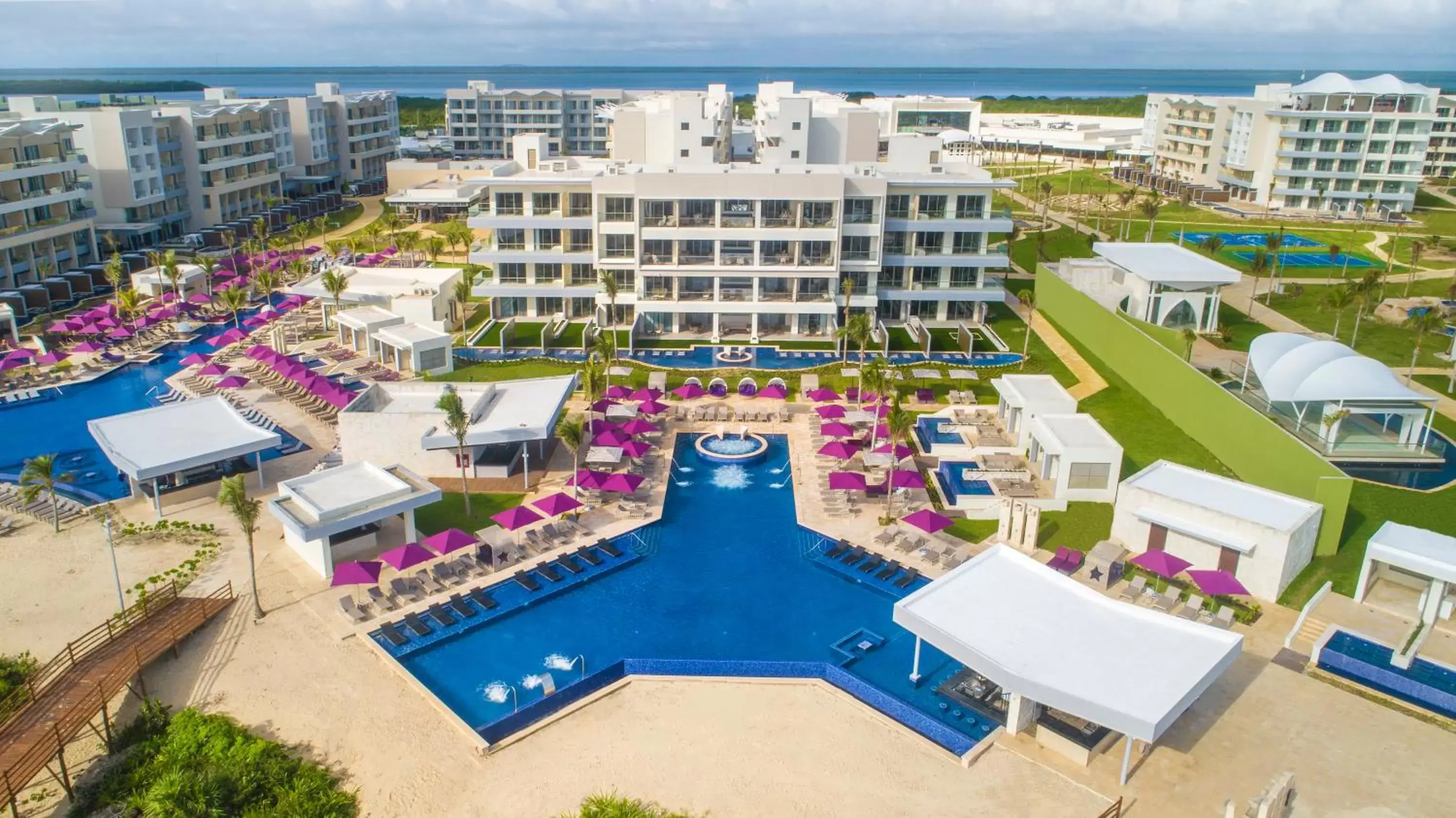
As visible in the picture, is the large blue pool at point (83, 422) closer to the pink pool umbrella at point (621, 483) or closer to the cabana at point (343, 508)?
the cabana at point (343, 508)

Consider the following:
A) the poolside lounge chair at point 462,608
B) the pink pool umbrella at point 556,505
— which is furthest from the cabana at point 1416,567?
the poolside lounge chair at point 462,608

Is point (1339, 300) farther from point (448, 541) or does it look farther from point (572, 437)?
point (448, 541)

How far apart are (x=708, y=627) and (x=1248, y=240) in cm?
8957

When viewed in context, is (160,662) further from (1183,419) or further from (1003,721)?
(1183,419)

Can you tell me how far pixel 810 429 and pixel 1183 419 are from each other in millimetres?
19449

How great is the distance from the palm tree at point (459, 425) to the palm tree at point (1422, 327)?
50.3 m

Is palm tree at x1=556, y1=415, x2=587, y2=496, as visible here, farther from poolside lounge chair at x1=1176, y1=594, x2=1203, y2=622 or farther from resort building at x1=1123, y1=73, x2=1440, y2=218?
resort building at x1=1123, y1=73, x2=1440, y2=218

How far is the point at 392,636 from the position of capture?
32719mm

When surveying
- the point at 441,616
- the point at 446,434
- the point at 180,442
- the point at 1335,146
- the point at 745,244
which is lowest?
the point at 441,616

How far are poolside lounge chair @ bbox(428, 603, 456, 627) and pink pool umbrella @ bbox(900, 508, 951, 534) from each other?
17.7 meters

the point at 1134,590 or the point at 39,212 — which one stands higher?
the point at 39,212

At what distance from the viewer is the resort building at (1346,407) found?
45.1m

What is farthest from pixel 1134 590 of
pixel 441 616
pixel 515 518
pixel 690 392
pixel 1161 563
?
pixel 690 392

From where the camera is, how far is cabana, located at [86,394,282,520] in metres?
41.2
